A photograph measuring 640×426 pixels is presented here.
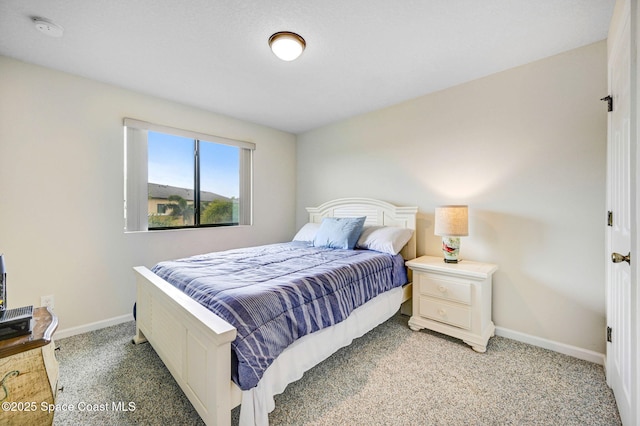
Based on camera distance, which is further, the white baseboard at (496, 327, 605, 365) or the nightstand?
the nightstand

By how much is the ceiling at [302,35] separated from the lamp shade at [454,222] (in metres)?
Result: 1.25

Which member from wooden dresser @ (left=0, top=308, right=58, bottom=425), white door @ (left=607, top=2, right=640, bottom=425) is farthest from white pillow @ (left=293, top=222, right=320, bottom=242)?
white door @ (left=607, top=2, right=640, bottom=425)

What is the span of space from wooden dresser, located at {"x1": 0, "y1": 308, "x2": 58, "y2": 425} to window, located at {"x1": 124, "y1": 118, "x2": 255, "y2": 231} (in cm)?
176

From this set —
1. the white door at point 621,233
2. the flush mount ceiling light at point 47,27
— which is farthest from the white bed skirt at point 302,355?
the flush mount ceiling light at point 47,27

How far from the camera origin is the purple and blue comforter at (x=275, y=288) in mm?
1287

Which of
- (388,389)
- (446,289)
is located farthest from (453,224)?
(388,389)

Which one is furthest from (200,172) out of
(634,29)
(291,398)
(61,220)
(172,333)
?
(634,29)

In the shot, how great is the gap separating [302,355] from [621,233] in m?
1.92

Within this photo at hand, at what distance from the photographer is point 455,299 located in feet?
7.41

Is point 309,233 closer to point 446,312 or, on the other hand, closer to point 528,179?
point 446,312

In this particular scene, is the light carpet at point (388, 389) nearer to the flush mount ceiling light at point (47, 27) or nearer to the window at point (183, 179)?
the window at point (183, 179)

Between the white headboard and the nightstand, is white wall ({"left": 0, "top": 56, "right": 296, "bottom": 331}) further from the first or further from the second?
the nightstand

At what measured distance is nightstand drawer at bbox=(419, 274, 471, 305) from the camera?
86.8 inches

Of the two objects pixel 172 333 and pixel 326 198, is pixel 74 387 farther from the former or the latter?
pixel 326 198
